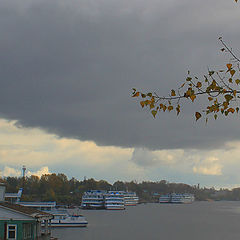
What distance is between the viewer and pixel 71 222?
10512cm

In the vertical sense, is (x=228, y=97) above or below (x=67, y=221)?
above

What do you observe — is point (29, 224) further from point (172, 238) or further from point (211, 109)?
point (172, 238)

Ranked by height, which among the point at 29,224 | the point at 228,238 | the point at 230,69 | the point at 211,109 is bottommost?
the point at 228,238

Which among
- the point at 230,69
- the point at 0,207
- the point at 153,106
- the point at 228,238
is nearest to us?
the point at 230,69

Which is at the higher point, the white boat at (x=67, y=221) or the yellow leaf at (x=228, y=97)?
the yellow leaf at (x=228, y=97)

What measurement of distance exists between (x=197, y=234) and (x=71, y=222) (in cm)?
3059

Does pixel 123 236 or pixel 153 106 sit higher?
pixel 153 106

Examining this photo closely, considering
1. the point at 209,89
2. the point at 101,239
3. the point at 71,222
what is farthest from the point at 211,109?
the point at 71,222

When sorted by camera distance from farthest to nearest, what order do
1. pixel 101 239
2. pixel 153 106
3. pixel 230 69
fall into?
pixel 101 239
pixel 153 106
pixel 230 69

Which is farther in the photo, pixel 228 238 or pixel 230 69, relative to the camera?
pixel 228 238

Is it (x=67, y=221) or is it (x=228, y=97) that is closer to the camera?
(x=228, y=97)

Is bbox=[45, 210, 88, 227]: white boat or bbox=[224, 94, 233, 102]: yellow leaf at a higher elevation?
bbox=[224, 94, 233, 102]: yellow leaf

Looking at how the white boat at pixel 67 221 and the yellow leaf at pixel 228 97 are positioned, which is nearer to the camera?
the yellow leaf at pixel 228 97

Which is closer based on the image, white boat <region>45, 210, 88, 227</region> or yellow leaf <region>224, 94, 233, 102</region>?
yellow leaf <region>224, 94, 233, 102</region>
